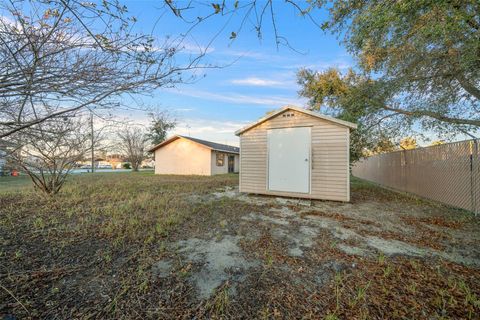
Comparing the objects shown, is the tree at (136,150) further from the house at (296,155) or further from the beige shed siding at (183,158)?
the house at (296,155)

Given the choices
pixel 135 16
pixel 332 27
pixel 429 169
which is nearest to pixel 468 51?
pixel 332 27

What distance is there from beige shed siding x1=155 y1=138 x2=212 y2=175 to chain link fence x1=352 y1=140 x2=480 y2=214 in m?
11.5

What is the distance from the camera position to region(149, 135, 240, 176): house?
634 inches

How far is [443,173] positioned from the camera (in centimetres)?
Answer: 582

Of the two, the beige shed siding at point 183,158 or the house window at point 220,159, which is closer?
the beige shed siding at point 183,158

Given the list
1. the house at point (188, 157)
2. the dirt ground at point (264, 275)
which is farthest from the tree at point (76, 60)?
the house at point (188, 157)

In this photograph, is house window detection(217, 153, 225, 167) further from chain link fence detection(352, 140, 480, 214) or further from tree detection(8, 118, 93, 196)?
chain link fence detection(352, 140, 480, 214)

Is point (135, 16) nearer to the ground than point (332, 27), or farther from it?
nearer to the ground

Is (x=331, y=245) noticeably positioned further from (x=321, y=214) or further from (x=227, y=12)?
(x=227, y=12)

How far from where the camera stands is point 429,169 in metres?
6.48

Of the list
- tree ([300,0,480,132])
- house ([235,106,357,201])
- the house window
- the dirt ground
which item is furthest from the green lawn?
the house window

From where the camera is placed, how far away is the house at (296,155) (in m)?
5.71

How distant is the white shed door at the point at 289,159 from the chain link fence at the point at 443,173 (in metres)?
3.49

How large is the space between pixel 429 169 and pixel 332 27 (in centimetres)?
509
